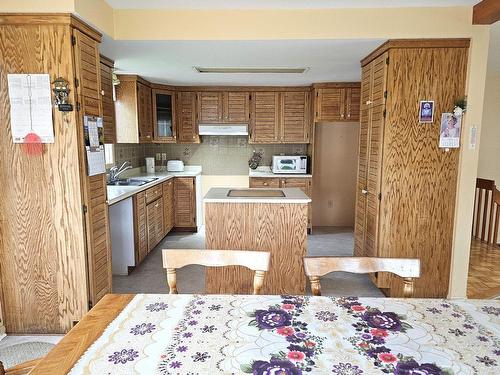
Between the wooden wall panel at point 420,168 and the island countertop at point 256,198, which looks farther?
the island countertop at point 256,198

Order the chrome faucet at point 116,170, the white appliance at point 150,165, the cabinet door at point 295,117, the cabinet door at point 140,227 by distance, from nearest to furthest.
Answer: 1. the cabinet door at point 140,227
2. the chrome faucet at point 116,170
3. the cabinet door at point 295,117
4. the white appliance at point 150,165

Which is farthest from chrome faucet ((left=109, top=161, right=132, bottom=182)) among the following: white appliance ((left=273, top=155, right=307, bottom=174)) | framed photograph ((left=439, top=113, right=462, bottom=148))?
framed photograph ((left=439, top=113, right=462, bottom=148))

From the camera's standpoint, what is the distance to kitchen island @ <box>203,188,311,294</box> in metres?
2.81

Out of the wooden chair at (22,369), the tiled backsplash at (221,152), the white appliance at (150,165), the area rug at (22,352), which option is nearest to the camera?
the wooden chair at (22,369)

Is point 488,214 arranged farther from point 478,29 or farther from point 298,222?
point 298,222

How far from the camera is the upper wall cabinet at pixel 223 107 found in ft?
16.5

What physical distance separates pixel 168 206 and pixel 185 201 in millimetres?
346

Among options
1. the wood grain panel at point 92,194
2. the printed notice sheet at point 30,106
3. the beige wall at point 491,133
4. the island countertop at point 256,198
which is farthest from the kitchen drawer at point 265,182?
the beige wall at point 491,133

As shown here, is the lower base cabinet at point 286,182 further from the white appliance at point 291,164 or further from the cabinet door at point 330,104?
the cabinet door at point 330,104

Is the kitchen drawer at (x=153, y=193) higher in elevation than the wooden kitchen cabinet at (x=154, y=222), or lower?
higher

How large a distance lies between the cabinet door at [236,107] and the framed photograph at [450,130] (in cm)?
294

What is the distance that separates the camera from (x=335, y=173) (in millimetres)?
5137

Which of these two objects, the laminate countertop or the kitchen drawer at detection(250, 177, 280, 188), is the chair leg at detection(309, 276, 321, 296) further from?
the kitchen drawer at detection(250, 177, 280, 188)

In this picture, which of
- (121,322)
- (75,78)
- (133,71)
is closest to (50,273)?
(75,78)
